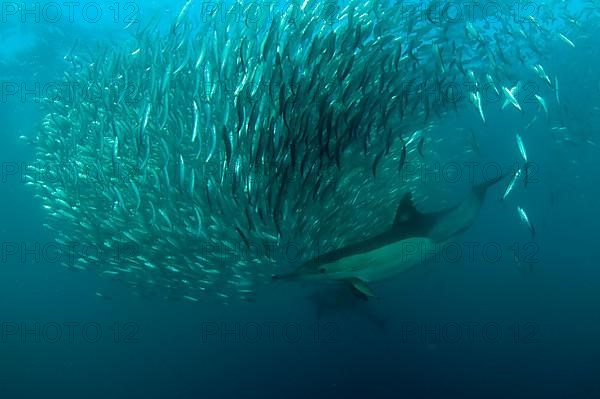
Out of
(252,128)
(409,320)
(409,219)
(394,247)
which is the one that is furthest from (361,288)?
(409,320)

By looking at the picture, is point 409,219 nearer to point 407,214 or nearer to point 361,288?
point 407,214

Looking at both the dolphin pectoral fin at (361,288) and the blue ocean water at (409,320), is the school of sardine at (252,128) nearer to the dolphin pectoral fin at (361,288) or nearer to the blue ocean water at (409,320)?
the dolphin pectoral fin at (361,288)

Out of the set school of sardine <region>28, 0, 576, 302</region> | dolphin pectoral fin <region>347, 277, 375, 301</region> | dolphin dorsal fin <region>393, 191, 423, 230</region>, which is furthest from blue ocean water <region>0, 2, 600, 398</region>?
dolphin pectoral fin <region>347, 277, 375, 301</region>

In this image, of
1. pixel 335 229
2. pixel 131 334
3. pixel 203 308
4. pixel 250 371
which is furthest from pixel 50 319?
pixel 335 229

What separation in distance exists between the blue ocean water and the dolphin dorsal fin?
5.98 meters

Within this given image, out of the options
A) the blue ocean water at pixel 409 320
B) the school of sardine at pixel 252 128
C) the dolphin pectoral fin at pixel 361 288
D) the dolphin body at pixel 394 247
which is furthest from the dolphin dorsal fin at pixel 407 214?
the blue ocean water at pixel 409 320

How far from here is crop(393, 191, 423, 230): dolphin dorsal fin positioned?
6.36 meters

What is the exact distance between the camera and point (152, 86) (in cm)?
772

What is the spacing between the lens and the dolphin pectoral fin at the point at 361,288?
6492 mm

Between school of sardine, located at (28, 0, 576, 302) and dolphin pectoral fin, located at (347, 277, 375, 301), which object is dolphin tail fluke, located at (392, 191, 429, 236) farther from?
dolphin pectoral fin, located at (347, 277, 375, 301)

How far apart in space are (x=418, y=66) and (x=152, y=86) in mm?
4397

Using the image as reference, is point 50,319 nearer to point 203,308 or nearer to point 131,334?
point 131,334

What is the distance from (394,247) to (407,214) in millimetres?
504

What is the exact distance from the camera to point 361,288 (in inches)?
257
